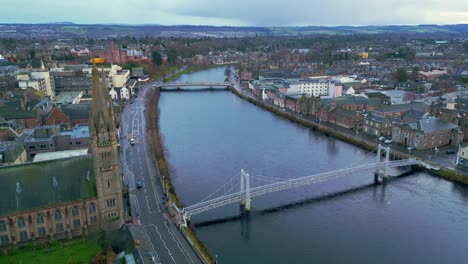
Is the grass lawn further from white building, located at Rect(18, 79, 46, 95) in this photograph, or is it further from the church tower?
white building, located at Rect(18, 79, 46, 95)

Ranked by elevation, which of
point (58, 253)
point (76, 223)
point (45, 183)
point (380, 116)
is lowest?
point (58, 253)

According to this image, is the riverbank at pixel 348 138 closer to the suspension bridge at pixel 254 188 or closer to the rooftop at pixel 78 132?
the suspension bridge at pixel 254 188

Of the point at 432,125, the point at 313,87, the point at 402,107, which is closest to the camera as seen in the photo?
the point at 432,125

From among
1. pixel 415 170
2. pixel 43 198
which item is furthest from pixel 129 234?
pixel 415 170

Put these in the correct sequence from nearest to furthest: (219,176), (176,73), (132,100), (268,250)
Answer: (268,250) → (219,176) → (132,100) → (176,73)

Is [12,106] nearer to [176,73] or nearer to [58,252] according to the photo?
[58,252]

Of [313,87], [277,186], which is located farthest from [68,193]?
[313,87]

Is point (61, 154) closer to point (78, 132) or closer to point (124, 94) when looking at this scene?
point (78, 132)
